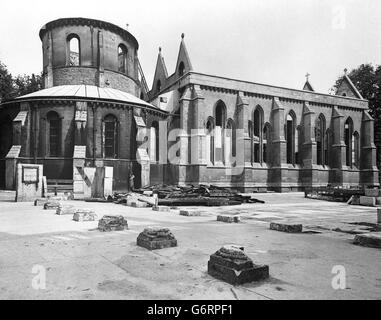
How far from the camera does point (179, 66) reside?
105 ft

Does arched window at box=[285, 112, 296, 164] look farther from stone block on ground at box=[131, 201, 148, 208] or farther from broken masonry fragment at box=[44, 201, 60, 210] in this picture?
broken masonry fragment at box=[44, 201, 60, 210]

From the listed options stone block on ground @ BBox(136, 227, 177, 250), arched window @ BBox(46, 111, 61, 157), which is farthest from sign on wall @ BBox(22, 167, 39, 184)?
stone block on ground @ BBox(136, 227, 177, 250)

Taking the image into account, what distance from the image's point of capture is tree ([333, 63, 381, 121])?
1529 inches

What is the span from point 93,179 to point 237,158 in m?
13.1

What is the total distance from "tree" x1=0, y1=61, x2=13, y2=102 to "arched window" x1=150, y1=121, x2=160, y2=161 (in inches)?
727

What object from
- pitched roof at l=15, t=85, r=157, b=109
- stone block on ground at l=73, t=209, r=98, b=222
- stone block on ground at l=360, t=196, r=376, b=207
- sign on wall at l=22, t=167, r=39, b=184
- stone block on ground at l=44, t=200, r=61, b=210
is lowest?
stone block on ground at l=360, t=196, r=376, b=207

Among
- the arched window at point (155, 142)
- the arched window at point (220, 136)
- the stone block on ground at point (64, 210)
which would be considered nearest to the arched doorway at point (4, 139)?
the arched window at point (155, 142)

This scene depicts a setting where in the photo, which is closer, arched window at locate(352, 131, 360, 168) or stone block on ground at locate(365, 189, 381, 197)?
stone block on ground at locate(365, 189, 381, 197)

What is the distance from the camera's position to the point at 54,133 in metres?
21.7

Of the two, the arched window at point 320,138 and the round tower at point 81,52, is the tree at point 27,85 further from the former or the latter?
the arched window at point 320,138

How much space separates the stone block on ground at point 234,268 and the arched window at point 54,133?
2030 centimetres

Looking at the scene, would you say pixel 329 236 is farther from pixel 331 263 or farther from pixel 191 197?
pixel 191 197

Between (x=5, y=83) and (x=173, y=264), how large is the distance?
118 feet

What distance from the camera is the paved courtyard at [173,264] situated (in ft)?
10.2
